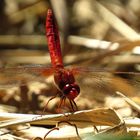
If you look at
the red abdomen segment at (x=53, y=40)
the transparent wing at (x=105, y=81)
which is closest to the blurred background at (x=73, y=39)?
the transparent wing at (x=105, y=81)

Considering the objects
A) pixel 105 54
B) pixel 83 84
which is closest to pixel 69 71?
pixel 83 84

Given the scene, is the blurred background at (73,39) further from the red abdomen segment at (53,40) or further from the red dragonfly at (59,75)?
the red abdomen segment at (53,40)

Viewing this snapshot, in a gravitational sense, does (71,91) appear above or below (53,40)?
below

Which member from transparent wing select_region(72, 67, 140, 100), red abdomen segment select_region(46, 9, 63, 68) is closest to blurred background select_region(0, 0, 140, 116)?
transparent wing select_region(72, 67, 140, 100)

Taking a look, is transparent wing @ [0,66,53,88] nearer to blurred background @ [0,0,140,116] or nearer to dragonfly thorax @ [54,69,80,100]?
dragonfly thorax @ [54,69,80,100]

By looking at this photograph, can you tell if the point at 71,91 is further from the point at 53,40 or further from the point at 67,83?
the point at 53,40

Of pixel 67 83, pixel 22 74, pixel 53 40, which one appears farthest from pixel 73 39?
pixel 67 83

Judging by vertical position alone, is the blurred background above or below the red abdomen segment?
above
